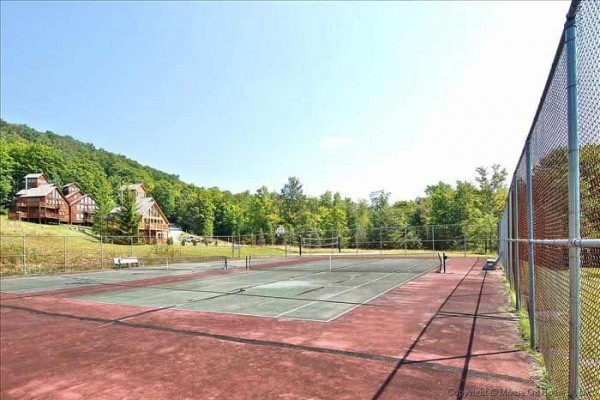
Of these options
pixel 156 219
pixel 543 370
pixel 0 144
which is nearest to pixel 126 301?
pixel 543 370

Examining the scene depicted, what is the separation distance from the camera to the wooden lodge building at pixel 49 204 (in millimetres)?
63125

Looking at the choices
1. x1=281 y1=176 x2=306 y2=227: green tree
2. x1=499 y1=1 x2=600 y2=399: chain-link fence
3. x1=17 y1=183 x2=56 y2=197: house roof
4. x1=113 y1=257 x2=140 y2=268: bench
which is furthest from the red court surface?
x1=281 y1=176 x2=306 y2=227: green tree

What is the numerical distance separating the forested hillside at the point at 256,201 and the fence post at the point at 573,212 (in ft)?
129

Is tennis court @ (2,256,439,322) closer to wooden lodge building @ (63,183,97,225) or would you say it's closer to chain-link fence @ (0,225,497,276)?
chain-link fence @ (0,225,497,276)

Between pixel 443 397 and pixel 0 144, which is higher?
pixel 0 144

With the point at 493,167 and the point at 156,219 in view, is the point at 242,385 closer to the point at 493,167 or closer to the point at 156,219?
the point at 493,167

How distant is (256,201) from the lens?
78.2 metres

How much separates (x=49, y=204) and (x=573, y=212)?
246 feet

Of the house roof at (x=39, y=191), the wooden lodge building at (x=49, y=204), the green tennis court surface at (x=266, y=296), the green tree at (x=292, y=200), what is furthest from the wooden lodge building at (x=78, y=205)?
the green tennis court surface at (x=266, y=296)

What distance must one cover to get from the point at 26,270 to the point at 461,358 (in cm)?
2471

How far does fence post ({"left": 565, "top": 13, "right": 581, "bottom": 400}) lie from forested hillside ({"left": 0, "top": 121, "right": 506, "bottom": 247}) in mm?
39288

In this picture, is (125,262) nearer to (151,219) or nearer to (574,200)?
(574,200)

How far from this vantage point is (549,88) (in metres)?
4.00

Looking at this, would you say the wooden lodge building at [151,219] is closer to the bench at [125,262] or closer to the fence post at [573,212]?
the bench at [125,262]
